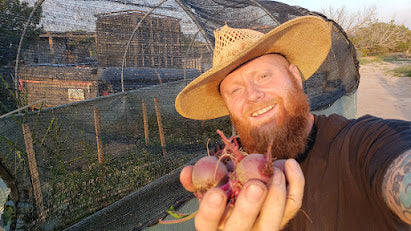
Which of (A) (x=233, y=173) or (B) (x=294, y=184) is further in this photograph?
(A) (x=233, y=173)

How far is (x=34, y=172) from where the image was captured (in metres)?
1.91

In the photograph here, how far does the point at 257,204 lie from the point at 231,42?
1080mm

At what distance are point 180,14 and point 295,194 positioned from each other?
173 inches

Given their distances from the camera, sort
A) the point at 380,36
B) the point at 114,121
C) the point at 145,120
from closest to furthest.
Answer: the point at 114,121 → the point at 145,120 → the point at 380,36

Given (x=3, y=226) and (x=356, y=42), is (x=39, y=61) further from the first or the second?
(x=356, y=42)

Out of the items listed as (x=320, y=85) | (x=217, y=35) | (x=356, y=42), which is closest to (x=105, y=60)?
(x=320, y=85)

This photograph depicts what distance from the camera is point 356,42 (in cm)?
2484

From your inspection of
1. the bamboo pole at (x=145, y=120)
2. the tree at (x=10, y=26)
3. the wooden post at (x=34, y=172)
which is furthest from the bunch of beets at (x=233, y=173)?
the tree at (x=10, y=26)

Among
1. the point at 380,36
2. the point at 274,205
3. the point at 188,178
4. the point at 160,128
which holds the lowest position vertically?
the point at 160,128

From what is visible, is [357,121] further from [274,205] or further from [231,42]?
[231,42]

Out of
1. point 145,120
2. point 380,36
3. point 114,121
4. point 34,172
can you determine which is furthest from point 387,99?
point 380,36

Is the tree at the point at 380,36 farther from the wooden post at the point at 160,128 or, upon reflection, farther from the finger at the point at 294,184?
the finger at the point at 294,184

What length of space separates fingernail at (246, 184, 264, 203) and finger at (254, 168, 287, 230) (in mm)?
53

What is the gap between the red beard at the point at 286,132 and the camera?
1.44m
